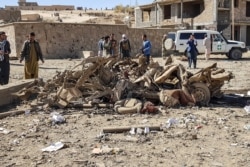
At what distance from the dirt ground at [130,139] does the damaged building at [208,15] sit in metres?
31.7

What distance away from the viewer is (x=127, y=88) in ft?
29.0

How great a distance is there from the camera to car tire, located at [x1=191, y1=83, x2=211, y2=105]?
8906mm

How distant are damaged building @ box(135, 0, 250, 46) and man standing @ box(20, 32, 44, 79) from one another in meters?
29.5

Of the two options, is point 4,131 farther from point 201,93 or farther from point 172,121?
point 201,93

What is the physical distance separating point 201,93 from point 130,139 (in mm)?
3212

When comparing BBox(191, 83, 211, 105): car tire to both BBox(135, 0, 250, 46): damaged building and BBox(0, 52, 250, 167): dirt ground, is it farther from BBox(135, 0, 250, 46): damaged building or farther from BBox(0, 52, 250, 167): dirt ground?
BBox(135, 0, 250, 46): damaged building

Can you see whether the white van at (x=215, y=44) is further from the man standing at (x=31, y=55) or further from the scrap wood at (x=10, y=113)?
the scrap wood at (x=10, y=113)

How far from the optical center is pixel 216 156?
5.48m

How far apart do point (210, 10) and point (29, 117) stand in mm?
35267

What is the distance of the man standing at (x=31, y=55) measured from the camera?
1072cm

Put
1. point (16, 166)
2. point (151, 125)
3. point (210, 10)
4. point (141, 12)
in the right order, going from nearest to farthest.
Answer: point (16, 166) → point (151, 125) → point (210, 10) → point (141, 12)

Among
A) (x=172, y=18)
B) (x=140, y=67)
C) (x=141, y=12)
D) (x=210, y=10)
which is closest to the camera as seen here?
(x=140, y=67)

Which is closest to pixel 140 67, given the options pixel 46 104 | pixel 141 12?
pixel 46 104

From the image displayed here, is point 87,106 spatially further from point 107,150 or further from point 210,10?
point 210,10
